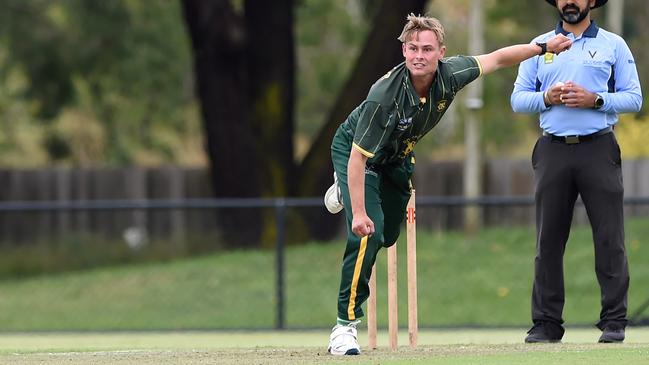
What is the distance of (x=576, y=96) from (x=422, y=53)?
120 centimetres

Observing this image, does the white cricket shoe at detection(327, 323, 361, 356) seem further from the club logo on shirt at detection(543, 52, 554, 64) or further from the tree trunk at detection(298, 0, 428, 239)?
the tree trunk at detection(298, 0, 428, 239)

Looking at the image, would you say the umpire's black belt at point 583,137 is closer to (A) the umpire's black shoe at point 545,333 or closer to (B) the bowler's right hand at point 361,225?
(A) the umpire's black shoe at point 545,333

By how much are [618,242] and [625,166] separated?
1551 cm

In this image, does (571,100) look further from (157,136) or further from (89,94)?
(157,136)

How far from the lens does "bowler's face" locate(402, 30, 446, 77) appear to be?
8.20 m

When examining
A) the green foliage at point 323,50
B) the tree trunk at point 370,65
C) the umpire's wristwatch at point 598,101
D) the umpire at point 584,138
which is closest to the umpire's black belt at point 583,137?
the umpire at point 584,138

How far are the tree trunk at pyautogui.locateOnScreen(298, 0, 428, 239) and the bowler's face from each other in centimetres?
1201

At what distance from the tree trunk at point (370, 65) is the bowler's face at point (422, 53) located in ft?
39.4

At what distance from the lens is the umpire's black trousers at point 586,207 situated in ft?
29.9

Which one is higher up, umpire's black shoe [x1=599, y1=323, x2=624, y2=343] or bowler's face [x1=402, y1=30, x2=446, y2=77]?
bowler's face [x1=402, y1=30, x2=446, y2=77]

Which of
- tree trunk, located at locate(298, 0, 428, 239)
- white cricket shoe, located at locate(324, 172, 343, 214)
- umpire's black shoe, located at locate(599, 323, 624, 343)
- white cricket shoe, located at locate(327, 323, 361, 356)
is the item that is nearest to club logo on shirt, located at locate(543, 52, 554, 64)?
white cricket shoe, located at locate(324, 172, 343, 214)

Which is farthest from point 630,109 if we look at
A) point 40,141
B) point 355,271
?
point 40,141

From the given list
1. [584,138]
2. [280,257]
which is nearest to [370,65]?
[280,257]

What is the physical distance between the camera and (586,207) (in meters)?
9.24
